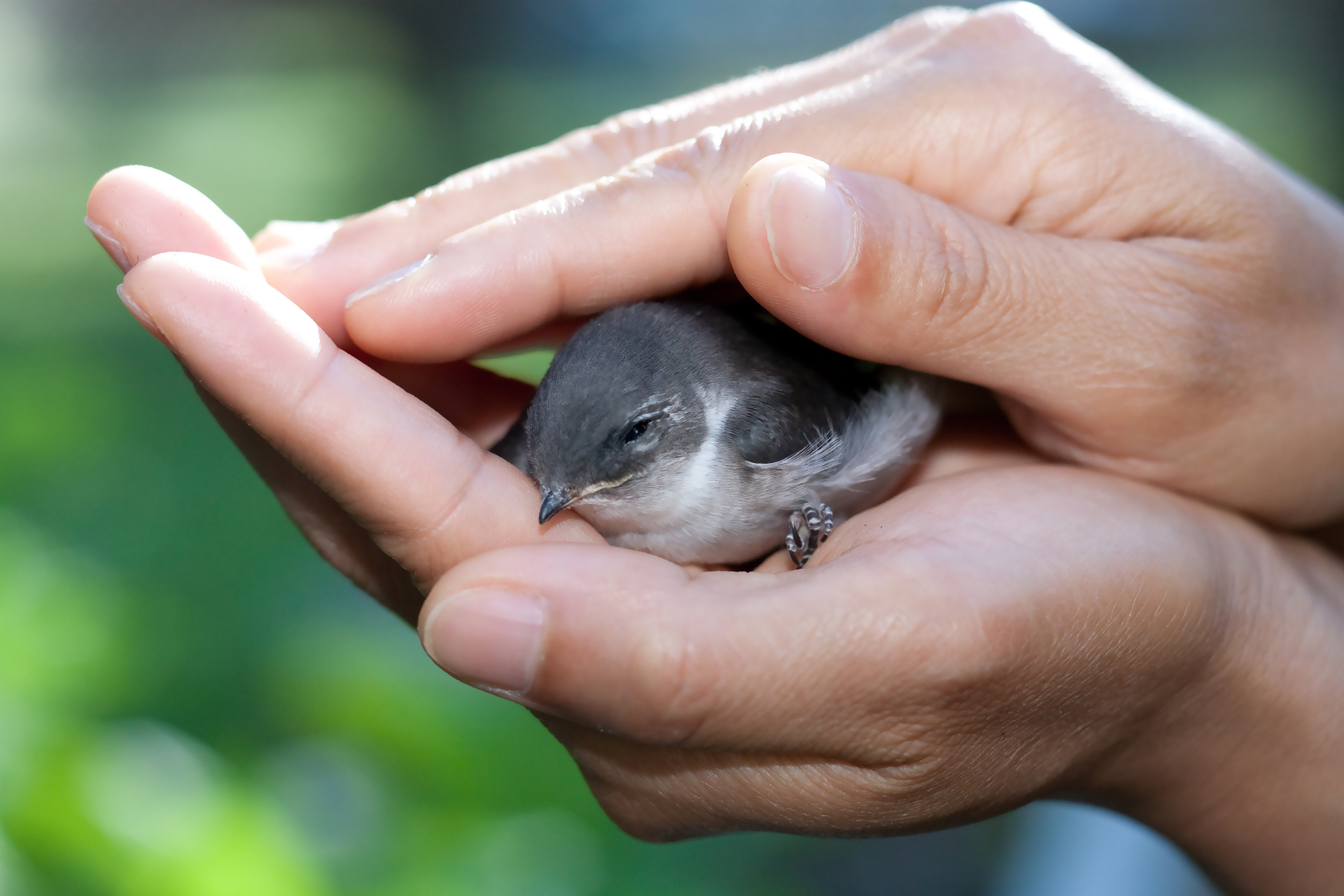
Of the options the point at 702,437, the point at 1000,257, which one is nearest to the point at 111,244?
the point at 702,437

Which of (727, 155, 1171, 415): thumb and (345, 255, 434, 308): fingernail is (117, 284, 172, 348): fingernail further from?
(727, 155, 1171, 415): thumb

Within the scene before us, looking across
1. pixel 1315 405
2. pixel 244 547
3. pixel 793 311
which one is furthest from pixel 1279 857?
pixel 244 547

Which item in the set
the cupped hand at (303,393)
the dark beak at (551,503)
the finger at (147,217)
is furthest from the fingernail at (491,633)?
→ the finger at (147,217)

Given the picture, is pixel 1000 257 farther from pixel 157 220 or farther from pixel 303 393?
pixel 157 220

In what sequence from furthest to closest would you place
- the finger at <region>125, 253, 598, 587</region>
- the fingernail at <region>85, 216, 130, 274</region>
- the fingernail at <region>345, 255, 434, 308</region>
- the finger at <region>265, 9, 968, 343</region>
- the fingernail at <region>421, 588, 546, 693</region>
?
the finger at <region>265, 9, 968, 343</region>, the fingernail at <region>345, 255, 434, 308</region>, the fingernail at <region>85, 216, 130, 274</region>, the finger at <region>125, 253, 598, 587</region>, the fingernail at <region>421, 588, 546, 693</region>

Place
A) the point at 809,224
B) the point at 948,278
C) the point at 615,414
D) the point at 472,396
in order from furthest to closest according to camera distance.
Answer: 1. the point at 472,396
2. the point at 615,414
3. the point at 948,278
4. the point at 809,224

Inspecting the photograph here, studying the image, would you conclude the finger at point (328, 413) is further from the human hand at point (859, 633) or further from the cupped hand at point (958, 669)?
the cupped hand at point (958, 669)

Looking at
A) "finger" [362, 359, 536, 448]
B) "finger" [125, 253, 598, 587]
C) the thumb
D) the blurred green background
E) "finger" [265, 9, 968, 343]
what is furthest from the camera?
the blurred green background

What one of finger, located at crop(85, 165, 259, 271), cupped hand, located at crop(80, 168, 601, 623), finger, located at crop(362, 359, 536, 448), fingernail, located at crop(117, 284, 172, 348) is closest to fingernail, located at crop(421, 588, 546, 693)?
cupped hand, located at crop(80, 168, 601, 623)
